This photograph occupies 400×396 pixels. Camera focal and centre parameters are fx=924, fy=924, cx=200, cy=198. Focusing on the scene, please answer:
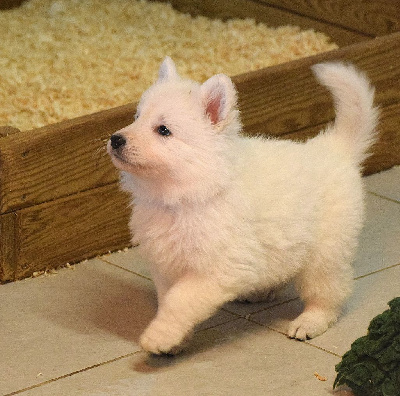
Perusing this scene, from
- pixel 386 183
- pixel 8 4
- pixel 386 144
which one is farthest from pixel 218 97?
pixel 8 4

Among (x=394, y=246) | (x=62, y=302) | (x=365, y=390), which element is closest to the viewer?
(x=365, y=390)

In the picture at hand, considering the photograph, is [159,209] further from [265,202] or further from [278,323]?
[278,323]

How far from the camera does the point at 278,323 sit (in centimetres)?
298

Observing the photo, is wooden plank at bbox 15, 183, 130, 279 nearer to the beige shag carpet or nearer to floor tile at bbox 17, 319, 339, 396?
the beige shag carpet

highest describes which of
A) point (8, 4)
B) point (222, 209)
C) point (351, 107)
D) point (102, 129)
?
point (351, 107)

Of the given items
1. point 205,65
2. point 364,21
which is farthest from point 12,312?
point 364,21

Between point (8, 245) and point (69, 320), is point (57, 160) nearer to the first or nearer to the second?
point (8, 245)

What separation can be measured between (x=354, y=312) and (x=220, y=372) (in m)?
0.60

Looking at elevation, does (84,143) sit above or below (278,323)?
above

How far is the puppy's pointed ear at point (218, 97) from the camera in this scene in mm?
2498

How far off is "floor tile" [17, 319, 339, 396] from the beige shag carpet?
1.25 meters

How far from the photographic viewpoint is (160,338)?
101 inches

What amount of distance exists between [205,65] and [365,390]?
7.18 ft

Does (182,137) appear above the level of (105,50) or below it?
above
